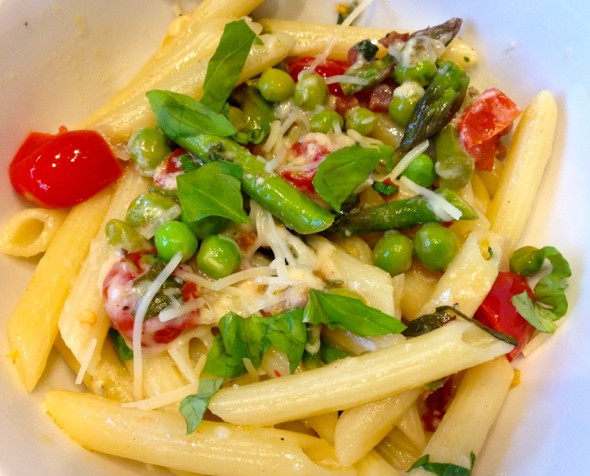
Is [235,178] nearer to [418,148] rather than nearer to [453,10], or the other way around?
[418,148]

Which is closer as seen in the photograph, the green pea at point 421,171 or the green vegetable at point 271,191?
the green vegetable at point 271,191

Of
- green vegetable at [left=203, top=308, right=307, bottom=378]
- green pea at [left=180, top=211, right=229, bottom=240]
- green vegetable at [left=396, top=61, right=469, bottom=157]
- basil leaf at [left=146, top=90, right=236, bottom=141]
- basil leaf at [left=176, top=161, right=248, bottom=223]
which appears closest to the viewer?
green vegetable at [left=203, top=308, right=307, bottom=378]

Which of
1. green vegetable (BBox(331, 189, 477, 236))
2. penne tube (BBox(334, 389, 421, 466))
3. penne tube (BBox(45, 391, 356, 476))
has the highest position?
green vegetable (BBox(331, 189, 477, 236))

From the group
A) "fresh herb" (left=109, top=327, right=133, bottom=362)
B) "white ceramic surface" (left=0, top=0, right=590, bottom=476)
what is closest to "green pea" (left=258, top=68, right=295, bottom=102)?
"white ceramic surface" (left=0, top=0, right=590, bottom=476)

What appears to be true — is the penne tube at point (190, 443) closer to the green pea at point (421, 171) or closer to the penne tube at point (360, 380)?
the penne tube at point (360, 380)

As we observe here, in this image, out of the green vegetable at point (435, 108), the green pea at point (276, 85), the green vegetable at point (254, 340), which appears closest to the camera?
the green vegetable at point (254, 340)

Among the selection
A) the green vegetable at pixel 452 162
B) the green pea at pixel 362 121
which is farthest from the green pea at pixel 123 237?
the green vegetable at pixel 452 162

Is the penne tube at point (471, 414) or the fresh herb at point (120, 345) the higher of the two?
the penne tube at point (471, 414)

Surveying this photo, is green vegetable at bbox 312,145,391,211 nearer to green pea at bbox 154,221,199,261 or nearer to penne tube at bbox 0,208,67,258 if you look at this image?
green pea at bbox 154,221,199,261
